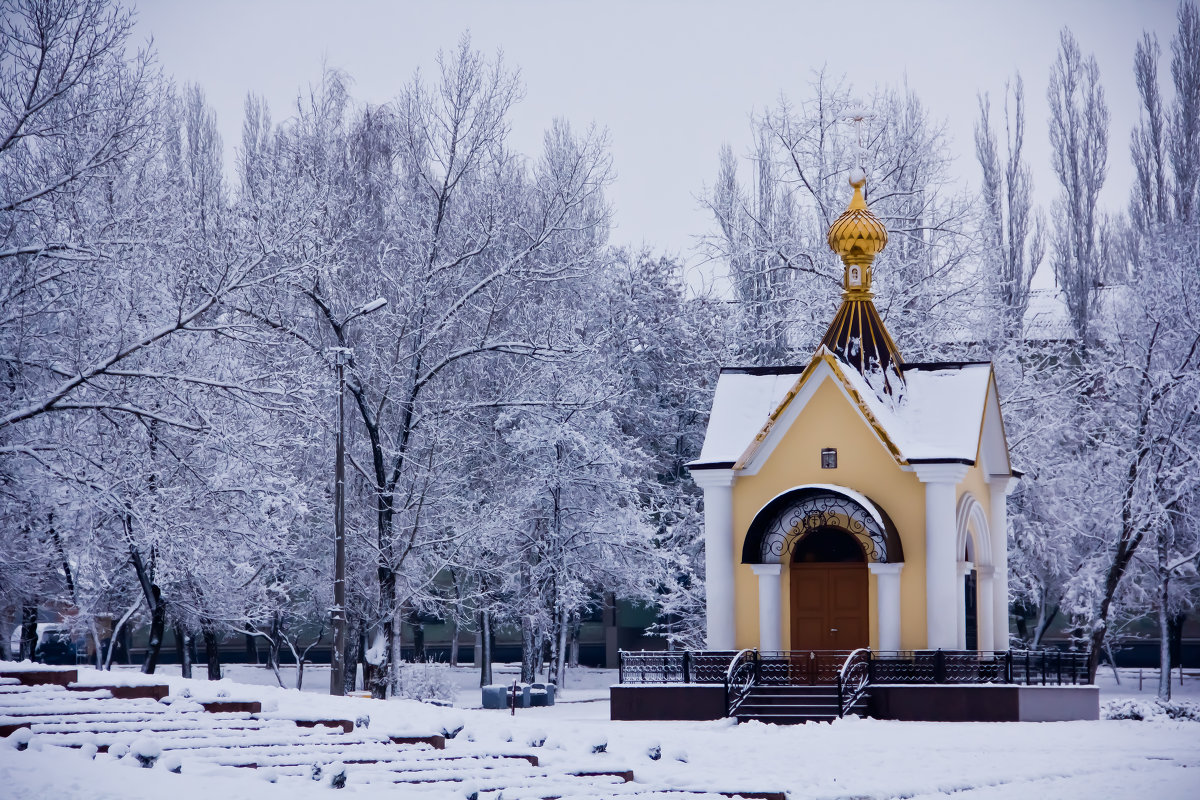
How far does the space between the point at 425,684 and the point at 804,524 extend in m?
10.8

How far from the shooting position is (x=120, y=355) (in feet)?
60.6

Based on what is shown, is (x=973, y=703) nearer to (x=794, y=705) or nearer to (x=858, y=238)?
(x=794, y=705)

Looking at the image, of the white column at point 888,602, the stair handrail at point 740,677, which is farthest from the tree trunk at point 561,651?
the white column at point 888,602

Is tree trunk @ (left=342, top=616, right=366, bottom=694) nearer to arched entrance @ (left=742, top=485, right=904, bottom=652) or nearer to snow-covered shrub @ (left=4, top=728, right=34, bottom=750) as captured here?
arched entrance @ (left=742, top=485, right=904, bottom=652)

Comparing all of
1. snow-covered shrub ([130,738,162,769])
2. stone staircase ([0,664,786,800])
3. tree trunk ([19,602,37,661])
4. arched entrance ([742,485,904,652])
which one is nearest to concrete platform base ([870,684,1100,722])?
arched entrance ([742,485,904,652])

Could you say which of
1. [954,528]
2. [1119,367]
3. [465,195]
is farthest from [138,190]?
[1119,367]

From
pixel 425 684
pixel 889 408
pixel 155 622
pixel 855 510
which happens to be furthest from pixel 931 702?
pixel 155 622

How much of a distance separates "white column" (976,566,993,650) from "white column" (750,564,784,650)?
12.3 feet

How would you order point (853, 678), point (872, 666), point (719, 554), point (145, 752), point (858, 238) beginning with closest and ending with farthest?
1. point (145, 752)
2. point (872, 666)
3. point (853, 678)
4. point (719, 554)
5. point (858, 238)

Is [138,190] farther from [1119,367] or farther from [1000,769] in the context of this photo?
[1119,367]

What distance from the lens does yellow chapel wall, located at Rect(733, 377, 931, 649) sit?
80.6 feet

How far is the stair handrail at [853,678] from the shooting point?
22531 mm

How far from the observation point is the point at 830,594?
25391 millimetres

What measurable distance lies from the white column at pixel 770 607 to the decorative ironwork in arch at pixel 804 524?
0.61 feet
